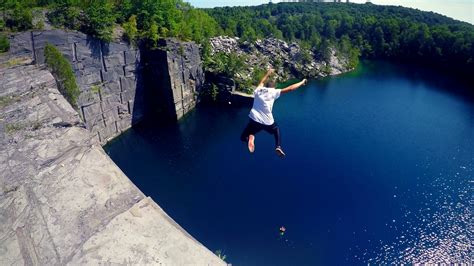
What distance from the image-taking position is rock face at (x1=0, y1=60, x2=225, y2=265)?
609 centimetres

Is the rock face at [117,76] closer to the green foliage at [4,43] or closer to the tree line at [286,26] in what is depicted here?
the green foliage at [4,43]

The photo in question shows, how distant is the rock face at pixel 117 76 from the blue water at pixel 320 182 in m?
1.97

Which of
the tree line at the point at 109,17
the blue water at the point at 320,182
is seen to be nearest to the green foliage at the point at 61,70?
the tree line at the point at 109,17

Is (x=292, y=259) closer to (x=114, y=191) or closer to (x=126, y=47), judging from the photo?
(x=114, y=191)

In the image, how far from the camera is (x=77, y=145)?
9828 mm

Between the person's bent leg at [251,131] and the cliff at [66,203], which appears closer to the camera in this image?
the cliff at [66,203]

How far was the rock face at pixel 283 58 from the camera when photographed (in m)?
57.9

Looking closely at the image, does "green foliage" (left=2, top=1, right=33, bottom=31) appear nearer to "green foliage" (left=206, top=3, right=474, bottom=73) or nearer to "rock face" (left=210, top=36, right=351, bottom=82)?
"rock face" (left=210, top=36, right=351, bottom=82)

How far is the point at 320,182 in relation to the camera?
27672 mm

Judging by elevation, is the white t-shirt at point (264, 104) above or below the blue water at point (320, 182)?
above

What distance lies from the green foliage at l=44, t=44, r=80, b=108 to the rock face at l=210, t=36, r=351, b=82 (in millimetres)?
31342

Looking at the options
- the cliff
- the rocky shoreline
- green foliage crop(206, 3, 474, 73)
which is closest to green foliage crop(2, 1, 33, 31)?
the cliff

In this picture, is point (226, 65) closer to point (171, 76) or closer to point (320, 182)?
point (171, 76)

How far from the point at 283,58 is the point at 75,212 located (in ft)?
197
